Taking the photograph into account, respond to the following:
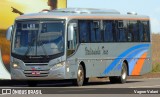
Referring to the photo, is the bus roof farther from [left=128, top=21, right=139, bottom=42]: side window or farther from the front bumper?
the front bumper

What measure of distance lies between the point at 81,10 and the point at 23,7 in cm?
416

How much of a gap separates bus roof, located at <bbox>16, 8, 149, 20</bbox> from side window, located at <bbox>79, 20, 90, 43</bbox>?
255 millimetres

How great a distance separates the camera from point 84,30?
37.5 metres

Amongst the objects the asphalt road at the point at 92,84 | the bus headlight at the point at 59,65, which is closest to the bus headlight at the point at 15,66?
the bus headlight at the point at 59,65

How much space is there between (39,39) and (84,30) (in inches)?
91.2

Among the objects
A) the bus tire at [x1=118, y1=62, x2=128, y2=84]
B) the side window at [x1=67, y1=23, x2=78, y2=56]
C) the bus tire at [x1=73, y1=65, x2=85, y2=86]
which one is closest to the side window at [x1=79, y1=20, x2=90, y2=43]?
the side window at [x1=67, y1=23, x2=78, y2=56]

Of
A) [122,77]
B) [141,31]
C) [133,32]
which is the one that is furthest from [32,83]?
[141,31]

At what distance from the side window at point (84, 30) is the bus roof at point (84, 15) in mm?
255

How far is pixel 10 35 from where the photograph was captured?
3669 cm

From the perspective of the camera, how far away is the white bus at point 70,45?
117 ft

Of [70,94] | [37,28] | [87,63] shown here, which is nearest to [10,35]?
[37,28]

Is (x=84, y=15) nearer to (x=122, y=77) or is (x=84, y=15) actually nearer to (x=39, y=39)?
(x=39, y=39)

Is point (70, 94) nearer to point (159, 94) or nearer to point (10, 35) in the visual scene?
point (159, 94)

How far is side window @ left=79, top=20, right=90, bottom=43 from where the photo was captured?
37.2 m
